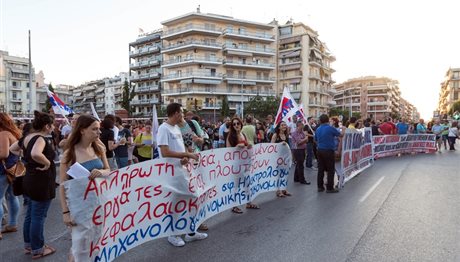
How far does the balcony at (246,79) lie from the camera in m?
68.2

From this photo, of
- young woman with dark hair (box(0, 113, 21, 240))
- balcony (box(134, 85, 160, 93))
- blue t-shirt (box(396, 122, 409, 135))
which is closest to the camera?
young woman with dark hair (box(0, 113, 21, 240))

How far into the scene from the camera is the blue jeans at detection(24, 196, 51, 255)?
436 centimetres

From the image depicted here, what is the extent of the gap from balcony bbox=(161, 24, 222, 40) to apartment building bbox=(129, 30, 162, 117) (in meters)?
11.2

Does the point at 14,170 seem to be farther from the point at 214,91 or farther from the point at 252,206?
the point at 214,91

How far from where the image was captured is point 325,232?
5371mm

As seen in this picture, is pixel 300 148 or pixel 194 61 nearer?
pixel 300 148

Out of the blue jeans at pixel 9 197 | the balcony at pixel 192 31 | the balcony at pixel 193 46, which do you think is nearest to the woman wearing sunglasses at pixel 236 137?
the blue jeans at pixel 9 197

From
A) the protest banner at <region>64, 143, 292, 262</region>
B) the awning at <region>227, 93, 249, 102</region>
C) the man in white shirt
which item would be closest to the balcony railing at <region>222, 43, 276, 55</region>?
the awning at <region>227, 93, 249, 102</region>

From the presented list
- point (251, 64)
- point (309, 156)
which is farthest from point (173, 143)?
point (251, 64)

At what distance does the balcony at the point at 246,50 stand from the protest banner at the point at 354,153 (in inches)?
A: 2225

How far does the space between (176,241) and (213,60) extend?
63.2 metres

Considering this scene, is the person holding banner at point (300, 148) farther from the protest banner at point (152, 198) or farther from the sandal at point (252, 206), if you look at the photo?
the sandal at point (252, 206)

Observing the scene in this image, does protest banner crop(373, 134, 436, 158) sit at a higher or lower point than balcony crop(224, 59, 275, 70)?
lower

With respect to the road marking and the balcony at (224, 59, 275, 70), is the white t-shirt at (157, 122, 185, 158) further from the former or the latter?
the balcony at (224, 59, 275, 70)
